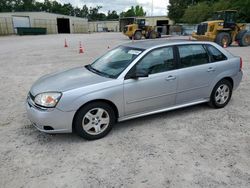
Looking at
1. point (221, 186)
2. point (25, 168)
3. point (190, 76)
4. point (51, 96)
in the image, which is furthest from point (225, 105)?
point (25, 168)

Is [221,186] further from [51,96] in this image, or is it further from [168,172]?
[51,96]

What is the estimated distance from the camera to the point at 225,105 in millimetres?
5086

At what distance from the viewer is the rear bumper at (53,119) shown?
345 cm

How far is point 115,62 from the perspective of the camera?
4.41m

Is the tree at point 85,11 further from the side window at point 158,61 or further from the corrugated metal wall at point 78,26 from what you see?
the side window at point 158,61

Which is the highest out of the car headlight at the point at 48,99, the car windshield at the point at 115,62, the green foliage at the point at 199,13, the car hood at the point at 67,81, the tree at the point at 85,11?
the tree at the point at 85,11

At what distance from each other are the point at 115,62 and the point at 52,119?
5.29 feet

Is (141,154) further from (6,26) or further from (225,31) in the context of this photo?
(6,26)

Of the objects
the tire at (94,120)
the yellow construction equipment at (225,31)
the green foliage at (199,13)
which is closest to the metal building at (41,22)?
the green foliage at (199,13)

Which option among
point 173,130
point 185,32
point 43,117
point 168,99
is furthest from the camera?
point 185,32

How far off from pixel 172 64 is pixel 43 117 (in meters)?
2.38

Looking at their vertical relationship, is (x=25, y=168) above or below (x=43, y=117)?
below

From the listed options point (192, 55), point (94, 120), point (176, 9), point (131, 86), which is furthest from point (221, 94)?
point (176, 9)

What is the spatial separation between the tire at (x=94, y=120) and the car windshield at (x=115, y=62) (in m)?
0.60
